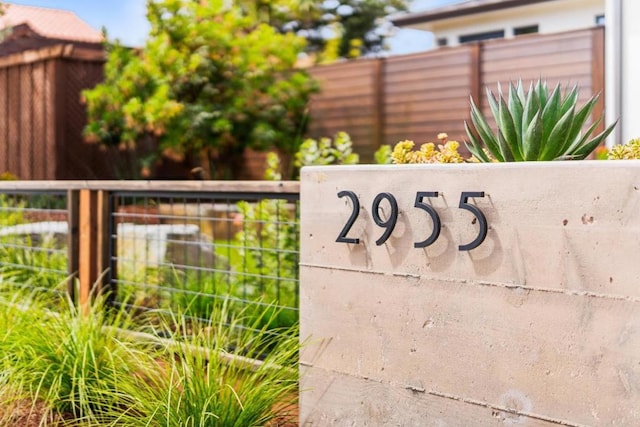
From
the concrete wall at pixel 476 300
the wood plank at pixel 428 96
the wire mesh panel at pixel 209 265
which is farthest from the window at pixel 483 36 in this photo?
the concrete wall at pixel 476 300

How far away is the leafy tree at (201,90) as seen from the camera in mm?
10555

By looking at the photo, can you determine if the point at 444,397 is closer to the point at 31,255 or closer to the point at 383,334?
the point at 383,334

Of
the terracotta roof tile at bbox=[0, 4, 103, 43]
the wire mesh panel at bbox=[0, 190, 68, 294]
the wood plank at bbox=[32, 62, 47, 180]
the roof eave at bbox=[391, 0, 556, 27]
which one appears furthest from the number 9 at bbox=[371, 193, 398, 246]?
the terracotta roof tile at bbox=[0, 4, 103, 43]

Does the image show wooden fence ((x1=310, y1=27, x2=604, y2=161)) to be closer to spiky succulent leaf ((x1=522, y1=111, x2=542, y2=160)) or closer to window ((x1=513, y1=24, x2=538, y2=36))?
window ((x1=513, y1=24, x2=538, y2=36))

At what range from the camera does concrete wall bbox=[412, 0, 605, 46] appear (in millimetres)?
13398

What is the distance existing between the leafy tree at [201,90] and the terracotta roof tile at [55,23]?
726 cm

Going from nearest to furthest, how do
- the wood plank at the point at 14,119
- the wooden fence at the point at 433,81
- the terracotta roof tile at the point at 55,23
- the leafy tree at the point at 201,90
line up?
the wooden fence at the point at 433,81
the leafy tree at the point at 201,90
the wood plank at the point at 14,119
the terracotta roof tile at the point at 55,23

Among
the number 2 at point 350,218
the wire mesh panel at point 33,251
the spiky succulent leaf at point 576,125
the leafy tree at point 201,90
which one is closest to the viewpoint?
the spiky succulent leaf at point 576,125

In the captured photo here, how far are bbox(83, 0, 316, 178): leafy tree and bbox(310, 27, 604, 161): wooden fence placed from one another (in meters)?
0.46

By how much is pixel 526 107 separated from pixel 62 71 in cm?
967

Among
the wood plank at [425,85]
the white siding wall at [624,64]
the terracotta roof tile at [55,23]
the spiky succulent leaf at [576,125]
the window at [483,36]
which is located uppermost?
the terracotta roof tile at [55,23]

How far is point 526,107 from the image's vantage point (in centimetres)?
262

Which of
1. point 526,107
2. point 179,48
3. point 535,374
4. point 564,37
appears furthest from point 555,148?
point 179,48

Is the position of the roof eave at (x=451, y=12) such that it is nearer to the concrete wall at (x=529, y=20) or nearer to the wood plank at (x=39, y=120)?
the concrete wall at (x=529, y=20)
